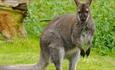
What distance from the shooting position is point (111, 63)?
13.4 meters

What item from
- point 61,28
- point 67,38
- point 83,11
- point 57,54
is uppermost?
point 83,11

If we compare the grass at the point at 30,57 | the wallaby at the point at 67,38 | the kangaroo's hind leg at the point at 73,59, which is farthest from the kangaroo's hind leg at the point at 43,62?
the grass at the point at 30,57

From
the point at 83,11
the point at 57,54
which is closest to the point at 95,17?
the point at 57,54

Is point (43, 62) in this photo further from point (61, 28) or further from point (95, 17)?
point (95, 17)

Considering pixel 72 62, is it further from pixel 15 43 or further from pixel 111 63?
pixel 15 43

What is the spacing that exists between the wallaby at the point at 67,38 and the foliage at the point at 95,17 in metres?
4.68

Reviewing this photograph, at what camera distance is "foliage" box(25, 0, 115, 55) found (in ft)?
52.9

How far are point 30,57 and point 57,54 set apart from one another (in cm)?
306

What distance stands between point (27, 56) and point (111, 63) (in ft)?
6.96

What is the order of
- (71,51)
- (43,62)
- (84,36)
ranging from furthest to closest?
(43,62) → (71,51) → (84,36)

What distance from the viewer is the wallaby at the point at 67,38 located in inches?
404

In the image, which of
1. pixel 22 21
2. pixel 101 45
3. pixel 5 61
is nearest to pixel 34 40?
pixel 22 21

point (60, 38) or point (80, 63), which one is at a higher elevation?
point (60, 38)

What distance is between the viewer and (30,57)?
531 inches
